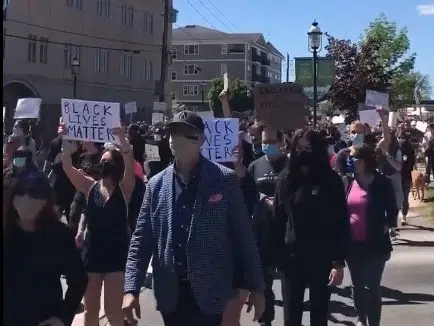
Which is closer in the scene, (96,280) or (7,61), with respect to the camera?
(96,280)

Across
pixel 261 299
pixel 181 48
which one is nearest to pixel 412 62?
pixel 261 299

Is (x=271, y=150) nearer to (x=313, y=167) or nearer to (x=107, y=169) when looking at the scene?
(x=313, y=167)

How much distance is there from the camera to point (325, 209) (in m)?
6.43

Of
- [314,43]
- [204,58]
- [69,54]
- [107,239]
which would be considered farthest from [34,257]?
[204,58]

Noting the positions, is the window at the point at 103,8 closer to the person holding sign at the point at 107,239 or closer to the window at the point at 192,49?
the person holding sign at the point at 107,239

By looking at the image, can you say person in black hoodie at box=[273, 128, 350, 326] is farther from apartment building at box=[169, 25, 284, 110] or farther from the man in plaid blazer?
apartment building at box=[169, 25, 284, 110]

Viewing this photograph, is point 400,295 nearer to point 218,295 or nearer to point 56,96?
point 218,295

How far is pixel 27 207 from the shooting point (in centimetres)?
453

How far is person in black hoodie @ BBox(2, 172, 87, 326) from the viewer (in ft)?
14.2

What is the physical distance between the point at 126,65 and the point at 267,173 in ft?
155

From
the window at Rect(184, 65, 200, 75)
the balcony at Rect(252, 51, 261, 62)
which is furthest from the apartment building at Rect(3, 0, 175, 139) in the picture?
the balcony at Rect(252, 51, 261, 62)

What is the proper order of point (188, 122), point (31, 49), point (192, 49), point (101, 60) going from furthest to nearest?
point (192, 49) → point (101, 60) → point (31, 49) → point (188, 122)

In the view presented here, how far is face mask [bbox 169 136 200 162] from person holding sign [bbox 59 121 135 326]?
1.96 meters

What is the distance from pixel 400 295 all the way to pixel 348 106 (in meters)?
19.0
